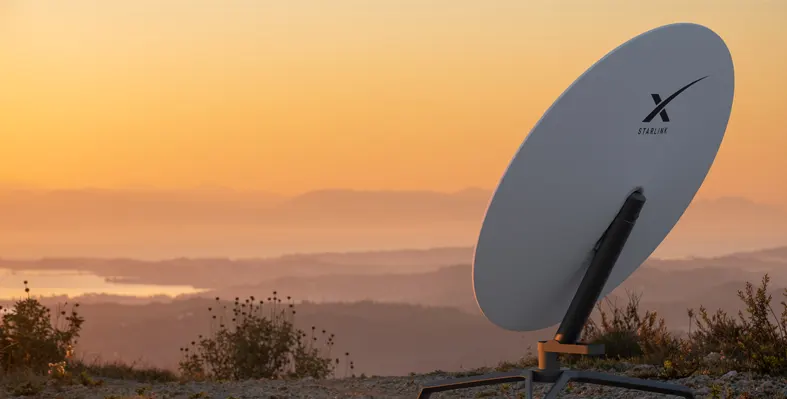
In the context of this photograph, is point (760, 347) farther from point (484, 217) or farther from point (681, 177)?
point (484, 217)

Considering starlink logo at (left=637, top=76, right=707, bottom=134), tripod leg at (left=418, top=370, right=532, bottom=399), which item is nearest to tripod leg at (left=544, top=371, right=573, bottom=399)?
tripod leg at (left=418, top=370, right=532, bottom=399)

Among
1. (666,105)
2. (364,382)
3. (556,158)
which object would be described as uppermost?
(666,105)

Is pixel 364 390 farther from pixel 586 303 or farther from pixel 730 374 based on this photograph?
pixel 586 303

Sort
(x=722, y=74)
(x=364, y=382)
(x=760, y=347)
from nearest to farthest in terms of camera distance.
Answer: (x=722, y=74) → (x=760, y=347) → (x=364, y=382)

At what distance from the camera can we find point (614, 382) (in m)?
4.90

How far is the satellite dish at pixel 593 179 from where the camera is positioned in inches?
169

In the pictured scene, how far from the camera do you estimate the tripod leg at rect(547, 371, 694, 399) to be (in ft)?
15.3

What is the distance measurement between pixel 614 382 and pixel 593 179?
120 centimetres

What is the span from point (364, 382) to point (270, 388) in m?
1.15

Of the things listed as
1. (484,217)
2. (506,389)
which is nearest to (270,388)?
(506,389)

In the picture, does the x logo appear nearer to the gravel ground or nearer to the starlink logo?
the starlink logo

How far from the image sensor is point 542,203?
444cm

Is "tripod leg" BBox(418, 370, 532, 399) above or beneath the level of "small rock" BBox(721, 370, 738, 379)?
above

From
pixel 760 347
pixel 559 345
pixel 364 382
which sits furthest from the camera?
pixel 364 382
